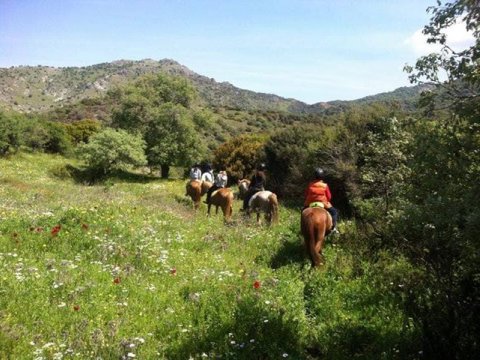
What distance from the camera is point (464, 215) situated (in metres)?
5.15

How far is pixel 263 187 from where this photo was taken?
19.9m

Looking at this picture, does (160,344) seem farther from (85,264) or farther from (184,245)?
(184,245)

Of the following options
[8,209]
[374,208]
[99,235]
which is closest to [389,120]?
[374,208]

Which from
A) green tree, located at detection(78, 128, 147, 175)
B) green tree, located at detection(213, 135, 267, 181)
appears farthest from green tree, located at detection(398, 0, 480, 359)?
green tree, located at detection(78, 128, 147, 175)

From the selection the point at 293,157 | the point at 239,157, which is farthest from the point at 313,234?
the point at 239,157

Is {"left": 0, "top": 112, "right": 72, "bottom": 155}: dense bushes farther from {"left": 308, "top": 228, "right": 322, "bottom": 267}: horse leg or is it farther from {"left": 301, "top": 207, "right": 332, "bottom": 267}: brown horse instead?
{"left": 308, "top": 228, "right": 322, "bottom": 267}: horse leg

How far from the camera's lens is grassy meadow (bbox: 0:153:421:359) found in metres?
6.74

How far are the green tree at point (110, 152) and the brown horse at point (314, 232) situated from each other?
29860 millimetres

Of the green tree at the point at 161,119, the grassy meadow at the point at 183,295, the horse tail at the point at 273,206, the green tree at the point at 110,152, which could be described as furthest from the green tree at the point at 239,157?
the grassy meadow at the point at 183,295

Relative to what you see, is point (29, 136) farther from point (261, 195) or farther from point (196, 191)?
point (261, 195)

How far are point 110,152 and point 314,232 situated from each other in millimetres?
30269

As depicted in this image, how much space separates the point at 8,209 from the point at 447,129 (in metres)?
13.9

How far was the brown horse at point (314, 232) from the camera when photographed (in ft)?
36.3

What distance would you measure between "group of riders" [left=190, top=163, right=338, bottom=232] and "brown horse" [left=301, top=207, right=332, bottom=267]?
2.45ft
